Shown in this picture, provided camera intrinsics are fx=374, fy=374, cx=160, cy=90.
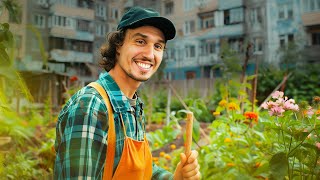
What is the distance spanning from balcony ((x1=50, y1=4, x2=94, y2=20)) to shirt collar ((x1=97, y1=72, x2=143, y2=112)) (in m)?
2.21

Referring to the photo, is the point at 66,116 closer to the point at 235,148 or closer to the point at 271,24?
the point at 235,148

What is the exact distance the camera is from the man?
65 centimetres

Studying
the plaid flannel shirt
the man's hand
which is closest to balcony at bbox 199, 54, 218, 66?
the man's hand

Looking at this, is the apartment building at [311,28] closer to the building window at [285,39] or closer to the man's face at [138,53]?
the building window at [285,39]

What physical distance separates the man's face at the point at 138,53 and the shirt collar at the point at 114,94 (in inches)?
1.3

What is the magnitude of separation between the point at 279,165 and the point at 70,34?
2402 millimetres

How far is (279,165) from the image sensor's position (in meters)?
1.01

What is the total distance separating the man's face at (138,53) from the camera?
2.64 feet

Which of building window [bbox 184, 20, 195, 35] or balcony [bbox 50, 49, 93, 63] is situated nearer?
balcony [bbox 50, 49, 93, 63]

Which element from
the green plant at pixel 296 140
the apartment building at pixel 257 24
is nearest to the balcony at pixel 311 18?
the apartment building at pixel 257 24

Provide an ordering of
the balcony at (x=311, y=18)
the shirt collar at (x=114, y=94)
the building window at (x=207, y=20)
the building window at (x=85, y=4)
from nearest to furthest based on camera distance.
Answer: the shirt collar at (x=114, y=94)
the building window at (x=85, y=4)
the balcony at (x=311, y=18)
the building window at (x=207, y=20)

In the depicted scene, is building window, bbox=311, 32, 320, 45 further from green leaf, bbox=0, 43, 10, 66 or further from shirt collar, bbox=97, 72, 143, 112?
green leaf, bbox=0, 43, 10, 66

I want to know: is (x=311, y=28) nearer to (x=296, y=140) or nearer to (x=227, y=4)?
(x=227, y=4)

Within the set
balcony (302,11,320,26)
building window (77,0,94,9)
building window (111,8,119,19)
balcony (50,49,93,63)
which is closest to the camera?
balcony (50,49,93,63)
